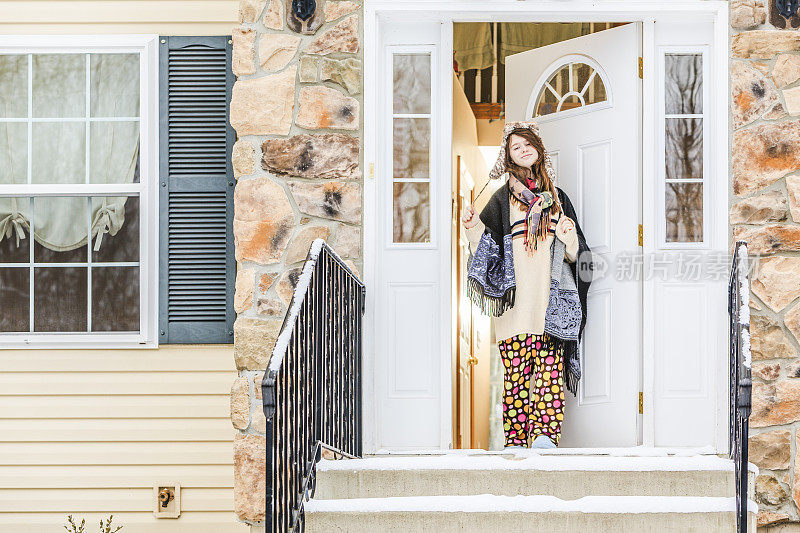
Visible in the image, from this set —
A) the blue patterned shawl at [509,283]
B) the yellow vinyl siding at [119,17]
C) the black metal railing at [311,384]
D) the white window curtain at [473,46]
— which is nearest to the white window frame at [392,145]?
the blue patterned shawl at [509,283]

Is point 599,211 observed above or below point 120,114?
below

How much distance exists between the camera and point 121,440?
6191mm

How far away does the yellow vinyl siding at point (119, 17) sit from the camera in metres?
6.23

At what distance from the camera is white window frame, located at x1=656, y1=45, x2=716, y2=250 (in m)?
5.21

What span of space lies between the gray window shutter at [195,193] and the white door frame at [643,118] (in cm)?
123

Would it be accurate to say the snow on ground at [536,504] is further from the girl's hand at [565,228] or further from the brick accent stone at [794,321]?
the girl's hand at [565,228]

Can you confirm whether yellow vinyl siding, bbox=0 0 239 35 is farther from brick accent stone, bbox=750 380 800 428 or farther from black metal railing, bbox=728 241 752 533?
brick accent stone, bbox=750 380 800 428

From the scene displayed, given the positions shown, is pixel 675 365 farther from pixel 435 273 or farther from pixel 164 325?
pixel 164 325

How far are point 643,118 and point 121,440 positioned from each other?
334 cm

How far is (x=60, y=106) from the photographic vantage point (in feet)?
20.6

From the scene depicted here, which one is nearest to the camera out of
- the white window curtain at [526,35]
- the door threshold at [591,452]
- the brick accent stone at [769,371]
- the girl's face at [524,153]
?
the door threshold at [591,452]

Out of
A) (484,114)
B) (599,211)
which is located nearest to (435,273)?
(599,211)

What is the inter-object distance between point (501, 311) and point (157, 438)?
7.13 ft

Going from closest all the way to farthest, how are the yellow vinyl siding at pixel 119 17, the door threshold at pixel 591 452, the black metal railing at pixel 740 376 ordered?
the black metal railing at pixel 740 376 < the door threshold at pixel 591 452 < the yellow vinyl siding at pixel 119 17
